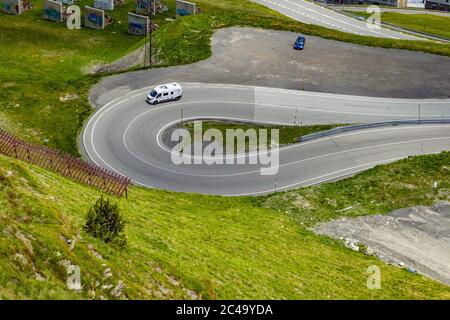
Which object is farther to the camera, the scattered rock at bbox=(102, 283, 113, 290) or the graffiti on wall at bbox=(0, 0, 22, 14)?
the graffiti on wall at bbox=(0, 0, 22, 14)

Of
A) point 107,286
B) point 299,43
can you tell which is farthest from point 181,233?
point 299,43

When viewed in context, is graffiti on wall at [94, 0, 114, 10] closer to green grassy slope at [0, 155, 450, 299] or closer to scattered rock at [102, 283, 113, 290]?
green grassy slope at [0, 155, 450, 299]

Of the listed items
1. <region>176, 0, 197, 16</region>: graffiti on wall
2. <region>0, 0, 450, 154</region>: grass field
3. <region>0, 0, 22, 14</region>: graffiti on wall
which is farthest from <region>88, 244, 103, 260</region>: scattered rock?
<region>0, 0, 22, 14</region>: graffiti on wall

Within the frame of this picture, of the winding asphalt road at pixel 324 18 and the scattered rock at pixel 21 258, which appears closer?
the scattered rock at pixel 21 258

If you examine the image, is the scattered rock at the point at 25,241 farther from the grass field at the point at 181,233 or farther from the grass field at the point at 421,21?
the grass field at the point at 421,21

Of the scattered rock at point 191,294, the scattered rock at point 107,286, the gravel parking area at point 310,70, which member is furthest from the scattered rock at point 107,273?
the gravel parking area at point 310,70

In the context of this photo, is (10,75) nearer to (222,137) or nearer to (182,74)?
(182,74)

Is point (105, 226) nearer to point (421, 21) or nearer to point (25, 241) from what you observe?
point (25, 241)
